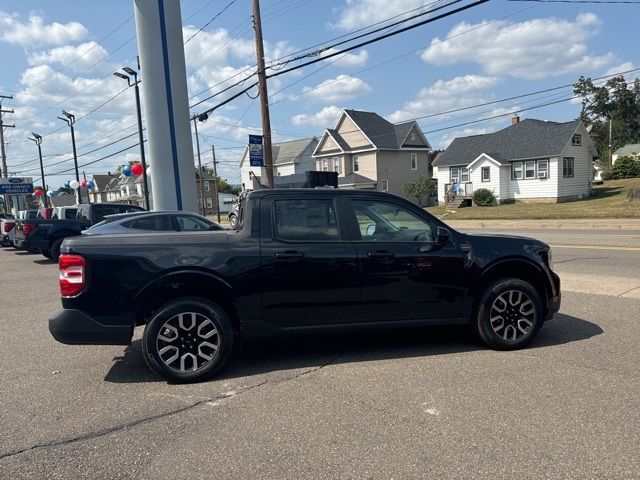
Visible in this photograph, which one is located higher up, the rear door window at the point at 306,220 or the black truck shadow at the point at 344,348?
the rear door window at the point at 306,220

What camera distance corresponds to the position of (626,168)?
1991 inches

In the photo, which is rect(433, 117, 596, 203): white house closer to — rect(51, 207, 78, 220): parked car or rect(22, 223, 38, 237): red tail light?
rect(51, 207, 78, 220): parked car

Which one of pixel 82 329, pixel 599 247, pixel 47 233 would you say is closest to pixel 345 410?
pixel 82 329

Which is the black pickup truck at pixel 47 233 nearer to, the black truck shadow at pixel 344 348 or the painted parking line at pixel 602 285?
the black truck shadow at pixel 344 348

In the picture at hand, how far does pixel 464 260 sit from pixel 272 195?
6.65ft

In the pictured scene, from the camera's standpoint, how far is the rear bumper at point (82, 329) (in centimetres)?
429

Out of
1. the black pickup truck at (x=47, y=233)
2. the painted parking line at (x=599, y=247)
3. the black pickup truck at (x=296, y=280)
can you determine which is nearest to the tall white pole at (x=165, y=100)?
the black pickup truck at (x=47, y=233)

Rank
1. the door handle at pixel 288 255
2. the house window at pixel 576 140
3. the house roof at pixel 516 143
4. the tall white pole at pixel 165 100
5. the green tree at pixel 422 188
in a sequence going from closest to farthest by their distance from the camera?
the door handle at pixel 288 255 → the tall white pole at pixel 165 100 → the house roof at pixel 516 143 → the house window at pixel 576 140 → the green tree at pixel 422 188

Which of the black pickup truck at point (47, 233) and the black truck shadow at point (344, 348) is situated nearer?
the black truck shadow at point (344, 348)

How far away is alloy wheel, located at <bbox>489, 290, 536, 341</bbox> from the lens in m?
4.91

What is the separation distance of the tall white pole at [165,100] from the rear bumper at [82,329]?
40.2ft

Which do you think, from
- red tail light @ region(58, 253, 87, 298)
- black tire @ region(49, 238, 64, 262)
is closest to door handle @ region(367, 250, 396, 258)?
red tail light @ region(58, 253, 87, 298)

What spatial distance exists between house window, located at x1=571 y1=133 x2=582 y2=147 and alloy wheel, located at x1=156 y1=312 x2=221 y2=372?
3848cm

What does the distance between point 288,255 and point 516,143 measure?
3823 centimetres
